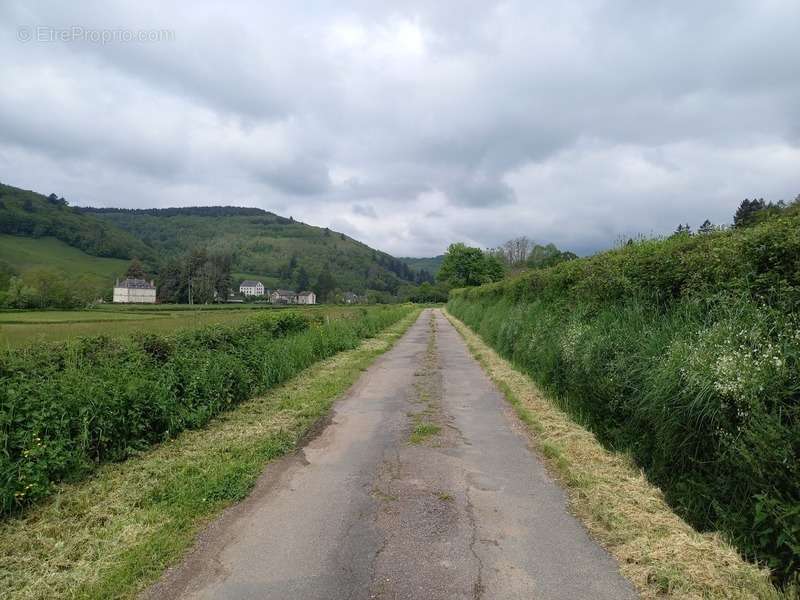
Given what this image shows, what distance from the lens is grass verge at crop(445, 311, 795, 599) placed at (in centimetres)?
281

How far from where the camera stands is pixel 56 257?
87312mm

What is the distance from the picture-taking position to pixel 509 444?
596 centimetres

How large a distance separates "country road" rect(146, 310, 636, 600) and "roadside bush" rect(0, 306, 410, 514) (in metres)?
1.84

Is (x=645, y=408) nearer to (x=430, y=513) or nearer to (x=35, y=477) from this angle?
(x=430, y=513)

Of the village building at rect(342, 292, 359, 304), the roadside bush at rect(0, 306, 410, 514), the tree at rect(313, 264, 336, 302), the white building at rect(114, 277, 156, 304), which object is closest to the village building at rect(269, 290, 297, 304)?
the tree at rect(313, 264, 336, 302)

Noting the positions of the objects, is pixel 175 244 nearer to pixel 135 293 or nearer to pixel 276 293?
pixel 276 293

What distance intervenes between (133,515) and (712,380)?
5167 millimetres

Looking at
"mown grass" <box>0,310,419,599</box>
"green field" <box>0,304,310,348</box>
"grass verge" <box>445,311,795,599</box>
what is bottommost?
"mown grass" <box>0,310,419,599</box>

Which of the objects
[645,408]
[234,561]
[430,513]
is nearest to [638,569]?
[430,513]

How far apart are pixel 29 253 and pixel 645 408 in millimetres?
106587

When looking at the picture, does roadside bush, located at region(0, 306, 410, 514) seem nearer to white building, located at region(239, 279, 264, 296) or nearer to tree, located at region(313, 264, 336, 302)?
tree, located at region(313, 264, 336, 302)

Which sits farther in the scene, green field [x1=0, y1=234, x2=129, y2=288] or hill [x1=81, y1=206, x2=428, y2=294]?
hill [x1=81, y1=206, x2=428, y2=294]

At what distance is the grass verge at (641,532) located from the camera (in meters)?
2.81

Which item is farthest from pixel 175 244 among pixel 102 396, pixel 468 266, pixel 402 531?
pixel 402 531
